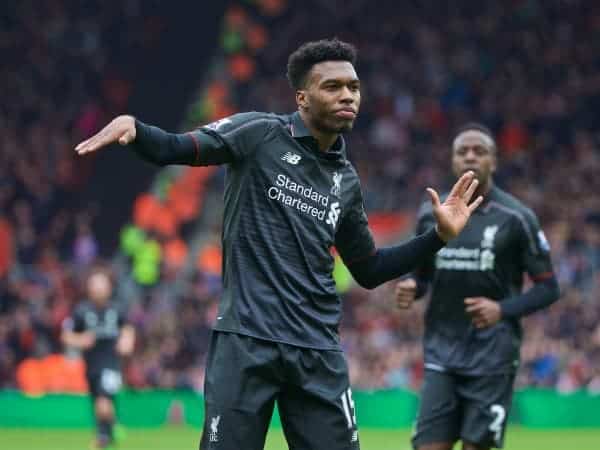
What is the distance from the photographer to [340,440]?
235 inches

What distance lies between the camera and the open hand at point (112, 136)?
207 inches

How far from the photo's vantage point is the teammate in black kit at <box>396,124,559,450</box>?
8.73 metres

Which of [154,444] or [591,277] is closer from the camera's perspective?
[154,444]

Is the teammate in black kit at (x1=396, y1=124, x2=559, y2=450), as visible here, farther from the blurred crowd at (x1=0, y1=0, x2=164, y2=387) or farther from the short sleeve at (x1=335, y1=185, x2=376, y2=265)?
the blurred crowd at (x1=0, y1=0, x2=164, y2=387)

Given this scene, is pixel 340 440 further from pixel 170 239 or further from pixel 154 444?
pixel 170 239

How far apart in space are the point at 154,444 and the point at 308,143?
35.5 ft

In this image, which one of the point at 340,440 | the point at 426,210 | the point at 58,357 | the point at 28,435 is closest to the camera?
the point at 340,440

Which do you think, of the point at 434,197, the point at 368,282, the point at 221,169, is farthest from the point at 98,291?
the point at 434,197

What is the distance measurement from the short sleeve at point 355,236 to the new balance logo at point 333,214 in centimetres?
14

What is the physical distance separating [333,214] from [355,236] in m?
0.32

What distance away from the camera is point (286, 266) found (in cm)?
598

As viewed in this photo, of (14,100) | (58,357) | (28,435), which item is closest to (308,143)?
(28,435)

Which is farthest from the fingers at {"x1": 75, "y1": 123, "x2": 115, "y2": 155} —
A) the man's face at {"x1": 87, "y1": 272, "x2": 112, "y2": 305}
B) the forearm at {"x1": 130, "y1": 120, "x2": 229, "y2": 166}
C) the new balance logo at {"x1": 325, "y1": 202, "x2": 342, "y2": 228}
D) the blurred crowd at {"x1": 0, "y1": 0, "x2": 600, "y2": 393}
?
the blurred crowd at {"x1": 0, "y1": 0, "x2": 600, "y2": 393}

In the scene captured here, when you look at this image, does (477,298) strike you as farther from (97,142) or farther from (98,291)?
(98,291)
